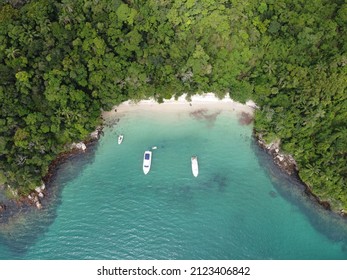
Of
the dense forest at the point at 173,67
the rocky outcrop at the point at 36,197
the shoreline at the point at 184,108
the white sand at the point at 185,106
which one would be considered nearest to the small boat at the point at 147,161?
the shoreline at the point at 184,108

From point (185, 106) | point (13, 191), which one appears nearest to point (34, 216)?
point (13, 191)

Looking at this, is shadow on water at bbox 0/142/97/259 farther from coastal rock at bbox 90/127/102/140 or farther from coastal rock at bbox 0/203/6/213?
coastal rock at bbox 90/127/102/140

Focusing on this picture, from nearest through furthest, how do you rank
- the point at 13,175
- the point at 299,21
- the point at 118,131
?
the point at 13,175, the point at 299,21, the point at 118,131

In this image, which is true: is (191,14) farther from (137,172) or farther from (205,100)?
(137,172)

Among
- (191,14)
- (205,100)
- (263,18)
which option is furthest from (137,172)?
(263,18)

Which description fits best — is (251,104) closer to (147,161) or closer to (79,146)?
(147,161)
